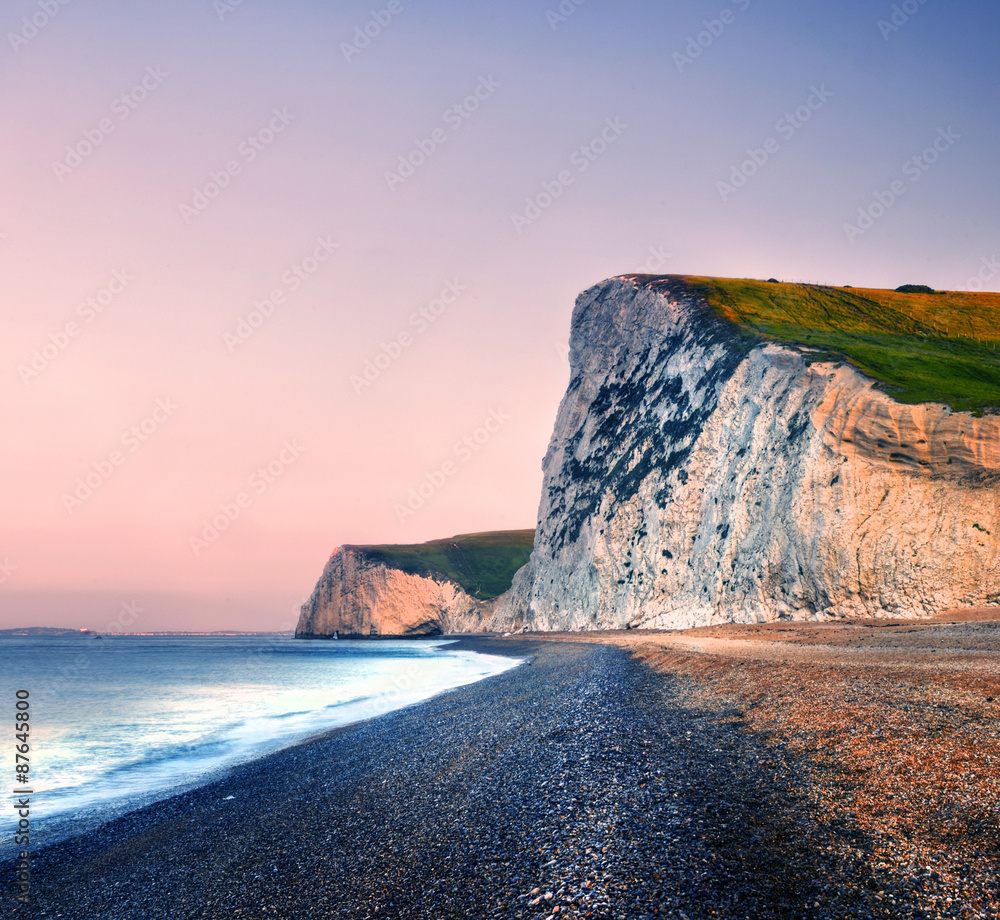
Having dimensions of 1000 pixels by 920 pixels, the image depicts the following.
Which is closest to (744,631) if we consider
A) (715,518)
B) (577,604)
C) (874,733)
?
(715,518)

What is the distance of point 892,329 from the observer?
52375 millimetres

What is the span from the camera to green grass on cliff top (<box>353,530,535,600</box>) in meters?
130

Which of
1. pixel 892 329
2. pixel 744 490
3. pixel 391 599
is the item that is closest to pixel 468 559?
pixel 391 599

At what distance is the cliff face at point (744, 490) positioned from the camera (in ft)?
95.6

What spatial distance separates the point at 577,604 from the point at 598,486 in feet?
39.1

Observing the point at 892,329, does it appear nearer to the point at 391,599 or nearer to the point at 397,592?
the point at 397,592

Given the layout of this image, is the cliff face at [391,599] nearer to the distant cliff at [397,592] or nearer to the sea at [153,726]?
the distant cliff at [397,592]

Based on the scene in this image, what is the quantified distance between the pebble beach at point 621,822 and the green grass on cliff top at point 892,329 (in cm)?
2498

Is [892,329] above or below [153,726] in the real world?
above

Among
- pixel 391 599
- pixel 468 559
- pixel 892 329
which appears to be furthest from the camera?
pixel 468 559

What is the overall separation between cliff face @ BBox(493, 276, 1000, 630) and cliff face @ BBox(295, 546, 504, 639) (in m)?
59.9

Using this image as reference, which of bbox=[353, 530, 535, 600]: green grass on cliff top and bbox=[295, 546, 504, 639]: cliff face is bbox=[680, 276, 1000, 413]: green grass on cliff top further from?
bbox=[295, 546, 504, 639]: cliff face

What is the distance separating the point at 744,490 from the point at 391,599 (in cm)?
9950

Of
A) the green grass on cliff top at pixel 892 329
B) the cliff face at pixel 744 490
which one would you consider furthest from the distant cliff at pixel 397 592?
the green grass on cliff top at pixel 892 329
